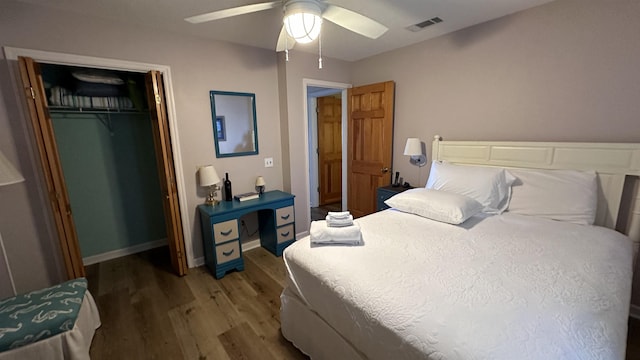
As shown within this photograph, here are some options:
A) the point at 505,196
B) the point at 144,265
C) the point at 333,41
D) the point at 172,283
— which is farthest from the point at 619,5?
the point at 144,265

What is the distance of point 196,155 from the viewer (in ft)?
8.82

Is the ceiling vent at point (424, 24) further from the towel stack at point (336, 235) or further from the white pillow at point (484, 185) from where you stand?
the towel stack at point (336, 235)

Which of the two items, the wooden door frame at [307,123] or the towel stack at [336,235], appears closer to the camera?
the towel stack at [336,235]

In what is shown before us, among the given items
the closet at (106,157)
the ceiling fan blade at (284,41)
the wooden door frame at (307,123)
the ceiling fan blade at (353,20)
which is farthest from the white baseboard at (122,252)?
the ceiling fan blade at (353,20)

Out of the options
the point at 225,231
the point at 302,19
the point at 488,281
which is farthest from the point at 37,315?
the point at 488,281

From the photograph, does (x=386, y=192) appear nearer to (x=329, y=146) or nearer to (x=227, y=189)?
(x=227, y=189)

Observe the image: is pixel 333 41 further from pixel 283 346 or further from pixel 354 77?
pixel 283 346

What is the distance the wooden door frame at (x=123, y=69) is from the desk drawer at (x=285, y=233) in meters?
0.94

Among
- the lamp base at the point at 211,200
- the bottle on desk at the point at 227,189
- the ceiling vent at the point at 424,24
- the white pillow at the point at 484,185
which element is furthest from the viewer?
the bottle on desk at the point at 227,189

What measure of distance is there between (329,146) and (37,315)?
13.2 feet

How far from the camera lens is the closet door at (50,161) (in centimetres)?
179

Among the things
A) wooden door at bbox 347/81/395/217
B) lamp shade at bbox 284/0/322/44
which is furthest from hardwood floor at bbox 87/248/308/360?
lamp shade at bbox 284/0/322/44

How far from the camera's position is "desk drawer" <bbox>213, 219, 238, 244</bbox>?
2504 millimetres

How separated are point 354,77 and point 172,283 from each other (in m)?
3.31
